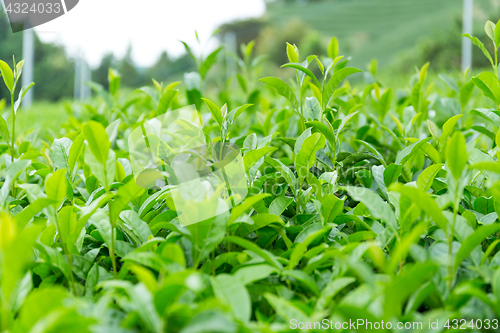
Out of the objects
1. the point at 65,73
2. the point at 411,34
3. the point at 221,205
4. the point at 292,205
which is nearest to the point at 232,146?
the point at 292,205

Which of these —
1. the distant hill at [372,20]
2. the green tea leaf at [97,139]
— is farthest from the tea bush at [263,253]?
the distant hill at [372,20]

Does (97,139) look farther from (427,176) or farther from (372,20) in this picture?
(372,20)

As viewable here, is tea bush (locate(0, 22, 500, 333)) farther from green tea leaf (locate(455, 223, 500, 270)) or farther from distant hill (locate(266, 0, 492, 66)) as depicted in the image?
distant hill (locate(266, 0, 492, 66))

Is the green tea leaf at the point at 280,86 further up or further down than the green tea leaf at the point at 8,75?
further down

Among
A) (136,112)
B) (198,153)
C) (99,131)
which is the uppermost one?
(99,131)

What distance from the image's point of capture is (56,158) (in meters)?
1.04

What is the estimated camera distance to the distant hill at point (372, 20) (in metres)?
35.2

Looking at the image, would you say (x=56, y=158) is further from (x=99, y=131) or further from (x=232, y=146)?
(x=232, y=146)

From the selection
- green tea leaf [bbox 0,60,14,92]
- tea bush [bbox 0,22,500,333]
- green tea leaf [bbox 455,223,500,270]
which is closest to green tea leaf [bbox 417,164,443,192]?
tea bush [bbox 0,22,500,333]

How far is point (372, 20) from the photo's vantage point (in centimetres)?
4844

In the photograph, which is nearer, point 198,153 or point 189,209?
point 189,209

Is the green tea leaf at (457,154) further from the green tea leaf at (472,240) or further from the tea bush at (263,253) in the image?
the green tea leaf at (472,240)

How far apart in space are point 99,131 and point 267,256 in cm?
41

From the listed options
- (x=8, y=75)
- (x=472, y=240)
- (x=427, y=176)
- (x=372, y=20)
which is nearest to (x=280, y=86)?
(x=427, y=176)
